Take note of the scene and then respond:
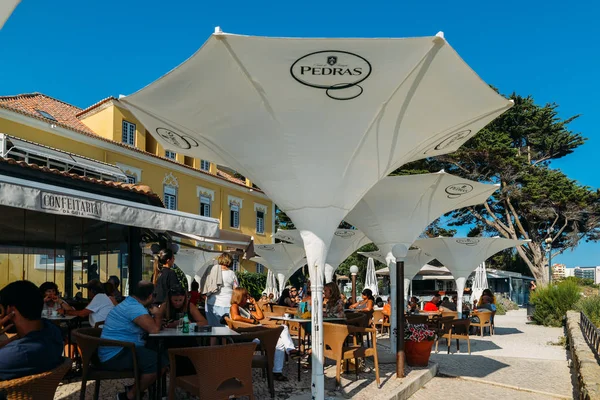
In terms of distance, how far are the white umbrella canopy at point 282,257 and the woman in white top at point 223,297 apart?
13.0 m

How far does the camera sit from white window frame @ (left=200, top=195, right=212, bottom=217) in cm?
2883

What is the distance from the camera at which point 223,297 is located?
7809 mm

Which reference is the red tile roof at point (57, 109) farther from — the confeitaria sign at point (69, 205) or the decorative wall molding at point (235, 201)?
the confeitaria sign at point (69, 205)

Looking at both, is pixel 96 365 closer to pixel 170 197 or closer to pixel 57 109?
pixel 57 109

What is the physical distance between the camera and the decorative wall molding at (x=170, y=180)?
85.9 ft

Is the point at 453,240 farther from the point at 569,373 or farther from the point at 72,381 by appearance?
the point at 72,381

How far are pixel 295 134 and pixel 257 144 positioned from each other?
509 millimetres

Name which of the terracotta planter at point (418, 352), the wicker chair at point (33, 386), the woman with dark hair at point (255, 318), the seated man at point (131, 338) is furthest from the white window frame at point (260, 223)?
the wicker chair at point (33, 386)

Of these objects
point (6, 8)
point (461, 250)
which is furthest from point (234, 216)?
point (6, 8)

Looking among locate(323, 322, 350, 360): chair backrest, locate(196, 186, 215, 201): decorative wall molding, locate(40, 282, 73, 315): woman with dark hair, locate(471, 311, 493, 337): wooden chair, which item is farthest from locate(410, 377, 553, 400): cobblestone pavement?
locate(196, 186, 215, 201): decorative wall molding

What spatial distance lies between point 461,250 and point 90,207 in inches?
524

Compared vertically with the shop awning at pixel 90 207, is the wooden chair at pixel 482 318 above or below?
below

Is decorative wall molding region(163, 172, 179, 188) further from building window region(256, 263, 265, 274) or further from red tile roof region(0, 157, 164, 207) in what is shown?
red tile roof region(0, 157, 164, 207)

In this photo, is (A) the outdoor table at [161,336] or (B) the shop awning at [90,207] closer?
(A) the outdoor table at [161,336]
